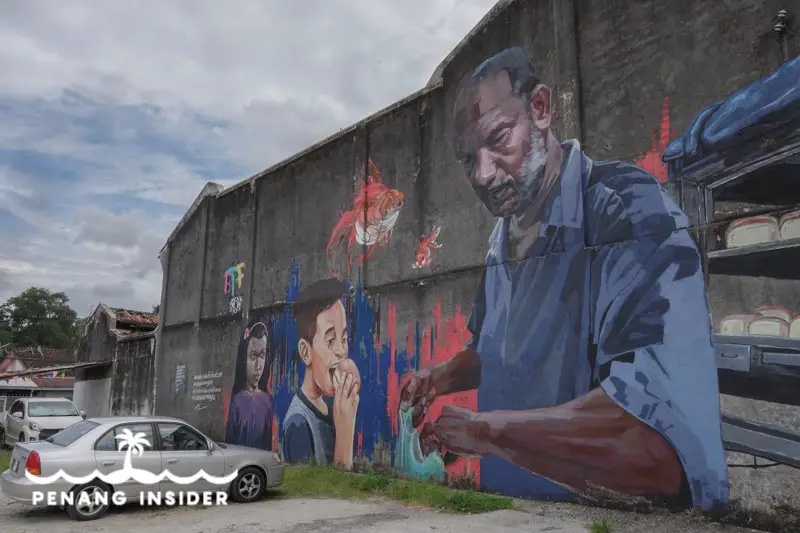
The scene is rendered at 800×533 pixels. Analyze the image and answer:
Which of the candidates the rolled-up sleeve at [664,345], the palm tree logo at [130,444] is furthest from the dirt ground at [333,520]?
the rolled-up sleeve at [664,345]

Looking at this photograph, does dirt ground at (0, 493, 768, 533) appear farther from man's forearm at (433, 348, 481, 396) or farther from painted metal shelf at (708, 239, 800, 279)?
painted metal shelf at (708, 239, 800, 279)

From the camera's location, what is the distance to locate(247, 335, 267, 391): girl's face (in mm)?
15812

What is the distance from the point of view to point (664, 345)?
8086 mm

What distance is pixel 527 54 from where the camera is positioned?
10422 millimetres

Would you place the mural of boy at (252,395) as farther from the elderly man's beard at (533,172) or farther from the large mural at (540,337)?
the elderly man's beard at (533,172)

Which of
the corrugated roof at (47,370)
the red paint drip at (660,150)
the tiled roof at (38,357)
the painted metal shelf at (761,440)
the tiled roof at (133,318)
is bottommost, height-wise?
the painted metal shelf at (761,440)

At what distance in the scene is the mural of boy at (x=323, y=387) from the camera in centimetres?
1302

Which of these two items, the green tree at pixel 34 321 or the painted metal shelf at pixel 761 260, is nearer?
the painted metal shelf at pixel 761 260

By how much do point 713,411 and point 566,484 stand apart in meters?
2.36

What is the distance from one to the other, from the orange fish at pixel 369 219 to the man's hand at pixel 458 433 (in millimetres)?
3779

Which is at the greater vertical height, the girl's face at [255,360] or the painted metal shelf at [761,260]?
the painted metal shelf at [761,260]

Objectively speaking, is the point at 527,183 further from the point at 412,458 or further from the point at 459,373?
the point at 412,458

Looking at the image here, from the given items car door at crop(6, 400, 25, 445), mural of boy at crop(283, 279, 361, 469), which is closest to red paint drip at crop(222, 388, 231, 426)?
mural of boy at crop(283, 279, 361, 469)

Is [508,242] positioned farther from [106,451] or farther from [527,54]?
[106,451]
